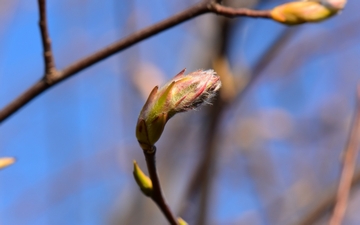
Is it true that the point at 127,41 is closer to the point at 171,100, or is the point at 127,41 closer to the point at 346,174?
the point at 171,100

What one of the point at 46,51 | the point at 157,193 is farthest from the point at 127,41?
the point at 157,193

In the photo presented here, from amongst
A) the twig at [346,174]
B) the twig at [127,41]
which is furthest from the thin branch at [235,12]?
the twig at [346,174]

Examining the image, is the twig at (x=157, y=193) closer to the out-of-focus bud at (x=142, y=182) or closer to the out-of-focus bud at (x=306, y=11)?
the out-of-focus bud at (x=142, y=182)

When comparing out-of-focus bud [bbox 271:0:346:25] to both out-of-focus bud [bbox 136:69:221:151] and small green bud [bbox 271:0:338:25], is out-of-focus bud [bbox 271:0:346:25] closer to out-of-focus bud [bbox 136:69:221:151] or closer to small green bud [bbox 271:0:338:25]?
small green bud [bbox 271:0:338:25]

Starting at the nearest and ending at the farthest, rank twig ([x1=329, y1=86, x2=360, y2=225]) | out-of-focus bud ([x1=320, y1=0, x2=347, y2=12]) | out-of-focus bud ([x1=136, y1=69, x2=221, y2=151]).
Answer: out-of-focus bud ([x1=136, y1=69, x2=221, y2=151]), out-of-focus bud ([x1=320, y1=0, x2=347, y2=12]), twig ([x1=329, y1=86, x2=360, y2=225])

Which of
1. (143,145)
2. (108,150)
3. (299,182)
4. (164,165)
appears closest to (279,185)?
(299,182)

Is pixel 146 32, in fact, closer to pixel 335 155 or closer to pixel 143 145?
pixel 143 145

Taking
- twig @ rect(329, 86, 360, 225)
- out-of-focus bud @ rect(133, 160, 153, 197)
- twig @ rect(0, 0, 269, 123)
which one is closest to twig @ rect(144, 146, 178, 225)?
out-of-focus bud @ rect(133, 160, 153, 197)
